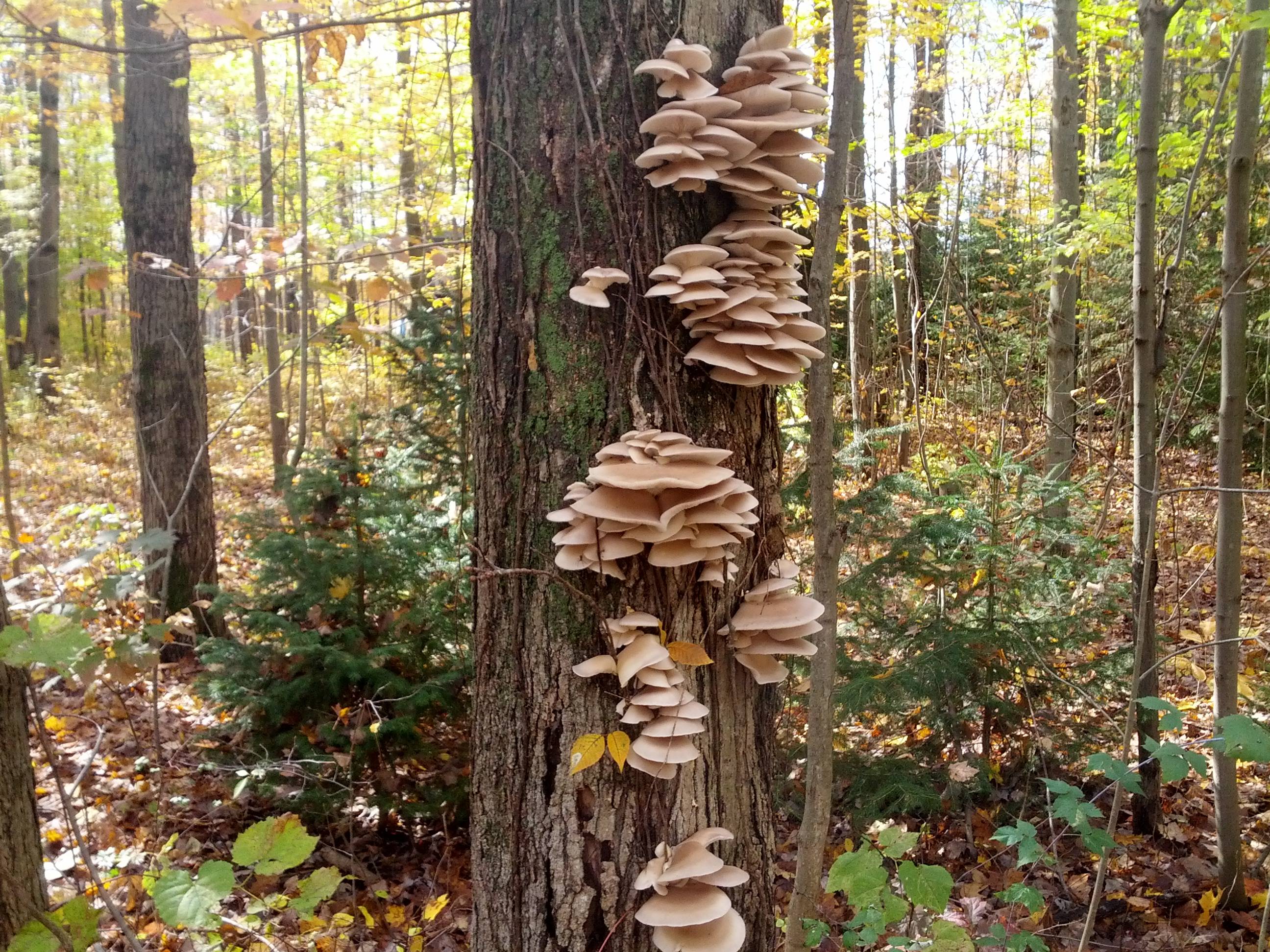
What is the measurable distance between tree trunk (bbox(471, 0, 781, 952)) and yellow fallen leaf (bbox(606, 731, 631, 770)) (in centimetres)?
6

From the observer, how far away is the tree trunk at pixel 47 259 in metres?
16.1

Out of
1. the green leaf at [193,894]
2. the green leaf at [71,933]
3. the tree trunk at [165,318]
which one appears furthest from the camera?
the tree trunk at [165,318]

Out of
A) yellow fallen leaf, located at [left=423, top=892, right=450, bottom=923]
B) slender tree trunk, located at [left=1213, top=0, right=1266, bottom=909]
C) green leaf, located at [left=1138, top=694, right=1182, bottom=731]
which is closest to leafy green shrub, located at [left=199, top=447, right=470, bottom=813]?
yellow fallen leaf, located at [left=423, top=892, right=450, bottom=923]

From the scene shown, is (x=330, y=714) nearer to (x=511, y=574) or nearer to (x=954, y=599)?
(x=511, y=574)

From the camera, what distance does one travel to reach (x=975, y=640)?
4172mm

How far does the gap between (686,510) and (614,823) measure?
30.8 inches

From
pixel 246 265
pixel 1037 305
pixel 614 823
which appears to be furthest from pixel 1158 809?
pixel 1037 305

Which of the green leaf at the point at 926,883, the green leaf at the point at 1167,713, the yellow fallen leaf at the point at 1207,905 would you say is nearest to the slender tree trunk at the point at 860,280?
the yellow fallen leaf at the point at 1207,905

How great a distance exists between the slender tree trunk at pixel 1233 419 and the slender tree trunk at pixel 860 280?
Answer: 4.05m

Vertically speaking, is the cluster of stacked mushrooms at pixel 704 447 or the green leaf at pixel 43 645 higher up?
the cluster of stacked mushrooms at pixel 704 447

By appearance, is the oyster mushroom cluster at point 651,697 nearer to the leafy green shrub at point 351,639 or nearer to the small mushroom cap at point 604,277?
the small mushroom cap at point 604,277

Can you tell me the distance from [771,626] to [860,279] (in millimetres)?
11710

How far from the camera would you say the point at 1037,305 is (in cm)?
1230

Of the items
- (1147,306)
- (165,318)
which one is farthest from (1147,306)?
(165,318)
